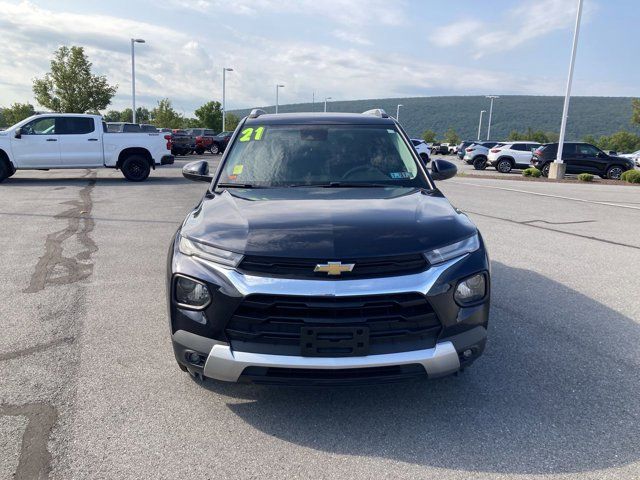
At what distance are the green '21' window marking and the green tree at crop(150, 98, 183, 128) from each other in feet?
221

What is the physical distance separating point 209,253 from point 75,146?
1597cm

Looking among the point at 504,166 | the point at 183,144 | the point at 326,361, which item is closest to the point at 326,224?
the point at 326,361

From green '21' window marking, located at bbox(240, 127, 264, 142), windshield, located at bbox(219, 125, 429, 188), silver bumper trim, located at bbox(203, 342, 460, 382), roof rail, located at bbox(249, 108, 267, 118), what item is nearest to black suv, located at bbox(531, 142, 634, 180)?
roof rail, located at bbox(249, 108, 267, 118)

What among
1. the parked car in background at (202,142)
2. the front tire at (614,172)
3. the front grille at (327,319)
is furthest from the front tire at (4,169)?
the front tire at (614,172)

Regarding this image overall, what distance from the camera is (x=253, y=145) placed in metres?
4.44

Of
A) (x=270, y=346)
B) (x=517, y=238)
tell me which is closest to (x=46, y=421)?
(x=270, y=346)

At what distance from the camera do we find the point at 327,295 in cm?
266

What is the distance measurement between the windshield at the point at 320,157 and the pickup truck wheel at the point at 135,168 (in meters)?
14.0

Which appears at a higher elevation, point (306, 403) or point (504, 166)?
point (504, 166)

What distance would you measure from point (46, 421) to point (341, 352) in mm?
1720

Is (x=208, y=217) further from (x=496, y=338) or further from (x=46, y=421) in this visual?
(x=496, y=338)

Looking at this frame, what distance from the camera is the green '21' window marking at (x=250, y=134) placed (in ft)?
14.8

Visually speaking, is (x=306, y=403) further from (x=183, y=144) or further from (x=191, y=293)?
(x=183, y=144)

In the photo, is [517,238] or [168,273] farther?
[517,238]
